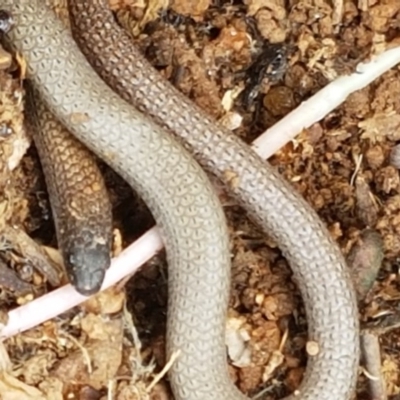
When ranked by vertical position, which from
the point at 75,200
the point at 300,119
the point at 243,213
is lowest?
the point at 243,213

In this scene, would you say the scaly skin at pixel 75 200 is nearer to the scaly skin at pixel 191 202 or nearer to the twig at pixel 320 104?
the scaly skin at pixel 191 202

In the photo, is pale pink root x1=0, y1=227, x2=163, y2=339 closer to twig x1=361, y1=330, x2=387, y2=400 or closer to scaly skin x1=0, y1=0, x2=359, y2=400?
scaly skin x1=0, y1=0, x2=359, y2=400

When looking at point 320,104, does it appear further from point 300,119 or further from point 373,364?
point 373,364

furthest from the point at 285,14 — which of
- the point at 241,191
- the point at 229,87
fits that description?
the point at 241,191

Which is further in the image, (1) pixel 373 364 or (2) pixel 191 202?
(1) pixel 373 364

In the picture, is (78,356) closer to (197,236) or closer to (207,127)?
(197,236)

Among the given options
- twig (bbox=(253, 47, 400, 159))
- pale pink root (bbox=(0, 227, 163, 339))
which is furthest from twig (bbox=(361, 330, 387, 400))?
pale pink root (bbox=(0, 227, 163, 339))

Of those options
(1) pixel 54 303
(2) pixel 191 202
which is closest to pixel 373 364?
(2) pixel 191 202
